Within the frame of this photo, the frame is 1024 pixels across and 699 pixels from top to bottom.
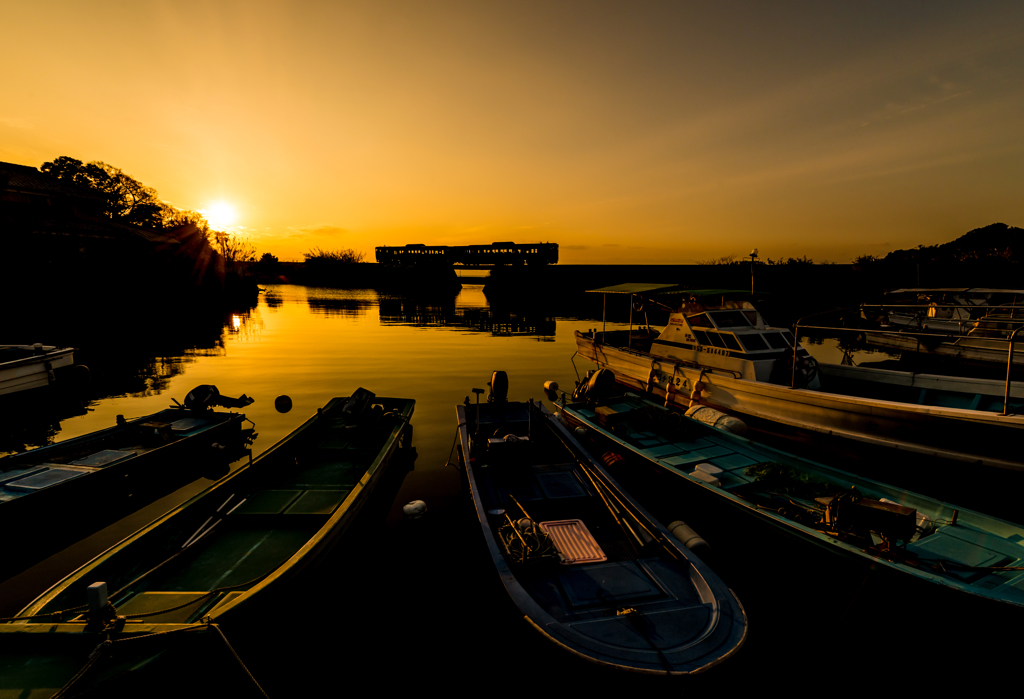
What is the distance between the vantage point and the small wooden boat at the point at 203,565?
456 centimetres

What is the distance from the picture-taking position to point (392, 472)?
13.5 m

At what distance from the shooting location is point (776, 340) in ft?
57.3

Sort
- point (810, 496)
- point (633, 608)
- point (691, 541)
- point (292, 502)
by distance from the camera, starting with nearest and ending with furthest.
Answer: point (633, 608) → point (691, 541) → point (810, 496) → point (292, 502)

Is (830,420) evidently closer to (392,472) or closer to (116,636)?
(392,472)

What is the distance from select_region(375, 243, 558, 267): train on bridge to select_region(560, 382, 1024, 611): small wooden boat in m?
79.2

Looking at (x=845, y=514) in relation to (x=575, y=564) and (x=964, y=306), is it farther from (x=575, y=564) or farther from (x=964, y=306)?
(x=964, y=306)

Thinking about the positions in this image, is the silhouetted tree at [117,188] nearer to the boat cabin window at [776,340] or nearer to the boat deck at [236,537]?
the boat deck at [236,537]

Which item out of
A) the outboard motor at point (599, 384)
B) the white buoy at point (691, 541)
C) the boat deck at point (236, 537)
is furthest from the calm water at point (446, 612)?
the outboard motor at point (599, 384)

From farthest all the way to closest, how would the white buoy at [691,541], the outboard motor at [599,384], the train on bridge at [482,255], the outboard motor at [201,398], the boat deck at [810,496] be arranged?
the train on bridge at [482,255]
the outboard motor at [599,384]
the outboard motor at [201,398]
the white buoy at [691,541]
the boat deck at [810,496]

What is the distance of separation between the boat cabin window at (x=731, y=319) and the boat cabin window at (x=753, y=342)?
1.11m

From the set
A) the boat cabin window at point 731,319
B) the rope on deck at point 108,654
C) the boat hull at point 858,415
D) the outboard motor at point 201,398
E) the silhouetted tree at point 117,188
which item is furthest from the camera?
the silhouetted tree at point 117,188

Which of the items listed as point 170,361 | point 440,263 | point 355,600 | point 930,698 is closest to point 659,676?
point 930,698

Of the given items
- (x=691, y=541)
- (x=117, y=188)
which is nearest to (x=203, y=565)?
(x=691, y=541)

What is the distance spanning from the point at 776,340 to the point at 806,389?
3.51 metres
